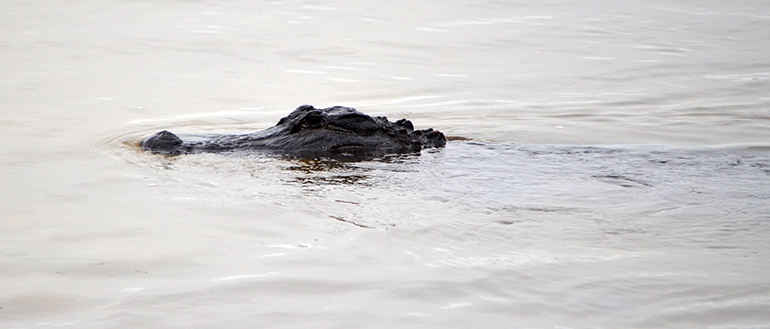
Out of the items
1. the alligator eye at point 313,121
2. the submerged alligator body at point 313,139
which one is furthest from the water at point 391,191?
the alligator eye at point 313,121

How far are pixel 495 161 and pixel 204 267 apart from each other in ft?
10.1

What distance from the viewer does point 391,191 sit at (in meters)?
5.19

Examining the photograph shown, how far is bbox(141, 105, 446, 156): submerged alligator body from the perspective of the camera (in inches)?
246

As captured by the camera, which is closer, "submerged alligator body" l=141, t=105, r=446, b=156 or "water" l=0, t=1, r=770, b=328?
"water" l=0, t=1, r=770, b=328

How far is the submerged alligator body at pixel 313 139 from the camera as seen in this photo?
6258mm

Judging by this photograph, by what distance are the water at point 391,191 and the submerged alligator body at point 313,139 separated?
12.3 inches

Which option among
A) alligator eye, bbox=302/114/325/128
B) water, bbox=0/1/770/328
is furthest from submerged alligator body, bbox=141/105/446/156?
water, bbox=0/1/770/328

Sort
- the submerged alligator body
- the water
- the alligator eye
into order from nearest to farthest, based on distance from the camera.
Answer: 1. the water
2. the submerged alligator body
3. the alligator eye

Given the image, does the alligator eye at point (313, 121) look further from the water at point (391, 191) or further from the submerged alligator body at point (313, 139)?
the water at point (391, 191)

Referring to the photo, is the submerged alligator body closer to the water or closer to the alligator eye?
the alligator eye

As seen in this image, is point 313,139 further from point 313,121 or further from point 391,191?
point 391,191

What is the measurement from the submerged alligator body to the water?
31cm

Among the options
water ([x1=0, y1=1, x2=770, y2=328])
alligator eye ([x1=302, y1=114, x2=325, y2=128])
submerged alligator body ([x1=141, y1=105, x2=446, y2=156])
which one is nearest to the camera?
water ([x1=0, y1=1, x2=770, y2=328])

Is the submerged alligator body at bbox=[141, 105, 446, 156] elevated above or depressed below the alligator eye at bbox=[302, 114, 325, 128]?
below
